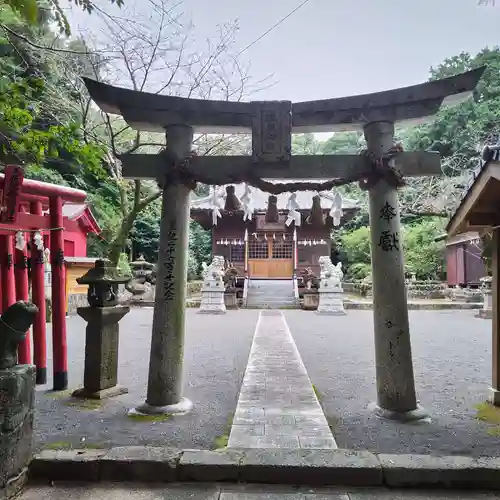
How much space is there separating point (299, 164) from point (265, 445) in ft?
10.4

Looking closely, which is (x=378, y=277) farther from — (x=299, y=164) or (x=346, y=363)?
(x=346, y=363)

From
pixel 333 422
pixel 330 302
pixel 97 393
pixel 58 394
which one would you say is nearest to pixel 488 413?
pixel 333 422

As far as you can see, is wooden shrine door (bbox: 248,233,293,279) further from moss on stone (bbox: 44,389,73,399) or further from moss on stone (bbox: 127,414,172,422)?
moss on stone (bbox: 127,414,172,422)

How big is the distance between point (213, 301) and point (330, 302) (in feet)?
17.8

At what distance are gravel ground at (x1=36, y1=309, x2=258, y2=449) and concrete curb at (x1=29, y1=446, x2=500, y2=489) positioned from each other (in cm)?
48

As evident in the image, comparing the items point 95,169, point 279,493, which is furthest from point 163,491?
point 95,169

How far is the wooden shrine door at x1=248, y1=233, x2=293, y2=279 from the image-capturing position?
2842 cm

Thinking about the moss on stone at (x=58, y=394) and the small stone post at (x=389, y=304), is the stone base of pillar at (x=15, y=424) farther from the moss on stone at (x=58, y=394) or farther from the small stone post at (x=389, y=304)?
the small stone post at (x=389, y=304)

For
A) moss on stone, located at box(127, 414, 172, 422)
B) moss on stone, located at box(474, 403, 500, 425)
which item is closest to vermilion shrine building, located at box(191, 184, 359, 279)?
moss on stone, located at box(474, 403, 500, 425)

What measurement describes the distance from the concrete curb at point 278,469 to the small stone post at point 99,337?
2.15 m

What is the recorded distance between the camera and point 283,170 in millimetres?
5480

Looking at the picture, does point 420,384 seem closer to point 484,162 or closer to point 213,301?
point 484,162

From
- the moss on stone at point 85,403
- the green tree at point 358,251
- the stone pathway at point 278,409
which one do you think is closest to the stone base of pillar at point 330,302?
the green tree at point 358,251

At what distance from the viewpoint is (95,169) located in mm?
5574
